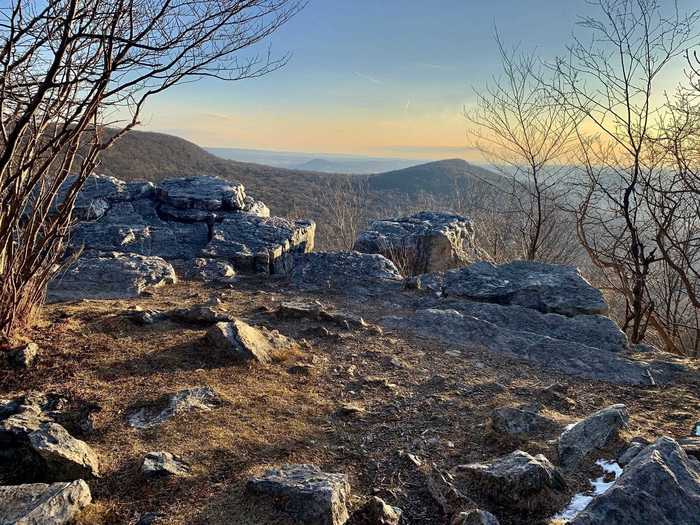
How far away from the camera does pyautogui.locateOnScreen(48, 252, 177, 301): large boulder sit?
5.02 m

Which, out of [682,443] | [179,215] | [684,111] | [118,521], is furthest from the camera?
[179,215]

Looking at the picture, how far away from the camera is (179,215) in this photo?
8.07m

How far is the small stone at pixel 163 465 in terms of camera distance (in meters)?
2.22

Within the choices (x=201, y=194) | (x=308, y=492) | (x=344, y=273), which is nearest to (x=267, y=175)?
(x=201, y=194)

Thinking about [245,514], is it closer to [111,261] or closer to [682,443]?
[682,443]

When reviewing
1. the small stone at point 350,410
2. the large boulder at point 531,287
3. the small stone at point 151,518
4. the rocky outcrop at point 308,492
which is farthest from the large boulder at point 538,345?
the small stone at point 151,518

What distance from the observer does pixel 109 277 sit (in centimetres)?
535

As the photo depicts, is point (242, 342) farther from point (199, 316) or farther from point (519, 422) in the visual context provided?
point (519, 422)

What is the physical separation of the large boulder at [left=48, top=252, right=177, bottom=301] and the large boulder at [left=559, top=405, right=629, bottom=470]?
4258 millimetres

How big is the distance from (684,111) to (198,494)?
6.74 m

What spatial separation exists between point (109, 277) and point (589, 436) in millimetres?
4742

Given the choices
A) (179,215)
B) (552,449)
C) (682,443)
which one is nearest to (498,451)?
(552,449)

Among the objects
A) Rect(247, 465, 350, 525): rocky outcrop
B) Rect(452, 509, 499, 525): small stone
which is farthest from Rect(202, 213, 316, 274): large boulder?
Rect(452, 509, 499, 525): small stone

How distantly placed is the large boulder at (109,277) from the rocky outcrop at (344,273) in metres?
1.57
